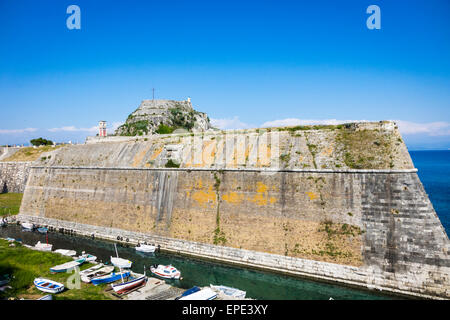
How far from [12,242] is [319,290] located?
23279 mm

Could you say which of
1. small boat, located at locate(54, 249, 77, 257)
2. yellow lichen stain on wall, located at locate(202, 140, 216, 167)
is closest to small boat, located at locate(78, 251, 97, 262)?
small boat, located at locate(54, 249, 77, 257)

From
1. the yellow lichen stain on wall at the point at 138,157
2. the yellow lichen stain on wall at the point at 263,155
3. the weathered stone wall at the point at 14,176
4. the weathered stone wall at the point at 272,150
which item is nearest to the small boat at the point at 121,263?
the weathered stone wall at the point at 272,150

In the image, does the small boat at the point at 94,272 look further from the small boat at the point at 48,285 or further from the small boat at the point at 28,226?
the small boat at the point at 28,226

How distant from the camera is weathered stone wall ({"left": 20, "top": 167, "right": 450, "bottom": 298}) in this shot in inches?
630

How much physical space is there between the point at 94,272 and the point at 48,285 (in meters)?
2.66

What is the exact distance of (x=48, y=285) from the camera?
16250 millimetres

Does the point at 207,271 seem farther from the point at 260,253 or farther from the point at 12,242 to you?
the point at 12,242

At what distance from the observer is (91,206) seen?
2984cm

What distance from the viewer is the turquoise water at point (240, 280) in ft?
54.8

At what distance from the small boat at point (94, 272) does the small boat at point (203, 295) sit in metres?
6.28

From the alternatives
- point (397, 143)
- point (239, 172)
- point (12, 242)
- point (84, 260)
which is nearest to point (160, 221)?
point (84, 260)

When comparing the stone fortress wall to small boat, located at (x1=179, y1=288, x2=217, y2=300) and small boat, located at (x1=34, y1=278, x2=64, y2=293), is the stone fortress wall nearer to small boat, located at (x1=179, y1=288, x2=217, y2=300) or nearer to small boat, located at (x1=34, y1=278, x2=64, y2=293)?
small boat, located at (x1=179, y1=288, x2=217, y2=300)

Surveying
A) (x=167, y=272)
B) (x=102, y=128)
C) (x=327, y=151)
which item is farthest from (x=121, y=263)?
(x=102, y=128)
